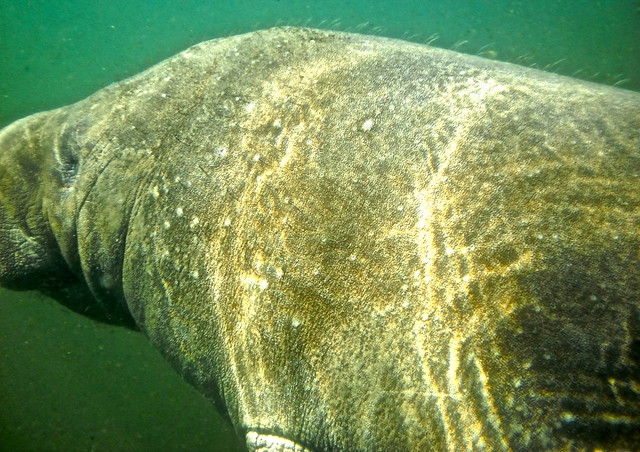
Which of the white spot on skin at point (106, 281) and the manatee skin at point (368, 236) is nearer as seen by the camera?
the manatee skin at point (368, 236)

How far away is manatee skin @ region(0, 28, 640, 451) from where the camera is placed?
143 centimetres

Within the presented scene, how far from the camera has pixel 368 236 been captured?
176cm

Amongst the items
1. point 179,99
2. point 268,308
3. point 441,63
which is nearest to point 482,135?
point 441,63

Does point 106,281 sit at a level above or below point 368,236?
below

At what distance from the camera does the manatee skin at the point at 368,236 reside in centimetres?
143

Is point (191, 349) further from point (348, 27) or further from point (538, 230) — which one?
point (348, 27)

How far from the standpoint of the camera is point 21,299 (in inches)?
370

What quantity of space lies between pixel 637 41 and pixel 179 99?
1883 centimetres

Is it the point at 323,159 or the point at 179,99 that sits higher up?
the point at 179,99

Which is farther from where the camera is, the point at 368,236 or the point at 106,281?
the point at 106,281

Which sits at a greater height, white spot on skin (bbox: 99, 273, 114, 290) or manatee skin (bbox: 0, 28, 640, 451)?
manatee skin (bbox: 0, 28, 640, 451)

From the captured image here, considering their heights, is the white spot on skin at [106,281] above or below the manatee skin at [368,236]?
below

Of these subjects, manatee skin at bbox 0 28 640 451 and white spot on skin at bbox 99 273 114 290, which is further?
white spot on skin at bbox 99 273 114 290

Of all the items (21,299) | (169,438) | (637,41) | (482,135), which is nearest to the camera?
(482,135)
